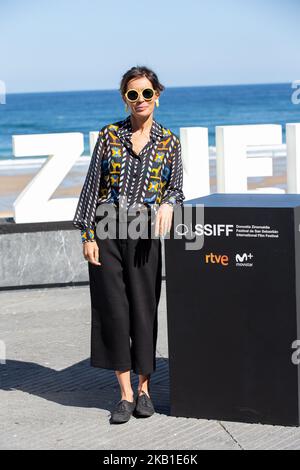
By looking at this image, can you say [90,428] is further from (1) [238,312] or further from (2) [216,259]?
(2) [216,259]

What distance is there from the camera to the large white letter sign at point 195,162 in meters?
9.79

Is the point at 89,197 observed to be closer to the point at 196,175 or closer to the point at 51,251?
the point at 51,251

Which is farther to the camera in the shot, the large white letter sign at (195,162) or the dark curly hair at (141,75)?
the large white letter sign at (195,162)

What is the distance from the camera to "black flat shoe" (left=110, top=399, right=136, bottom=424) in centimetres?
558

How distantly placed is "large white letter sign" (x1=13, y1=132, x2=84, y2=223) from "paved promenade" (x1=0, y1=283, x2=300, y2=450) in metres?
1.36

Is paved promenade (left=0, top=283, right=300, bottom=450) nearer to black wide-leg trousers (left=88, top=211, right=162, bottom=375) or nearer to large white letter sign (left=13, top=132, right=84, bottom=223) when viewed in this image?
black wide-leg trousers (left=88, top=211, right=162, bottom=375)

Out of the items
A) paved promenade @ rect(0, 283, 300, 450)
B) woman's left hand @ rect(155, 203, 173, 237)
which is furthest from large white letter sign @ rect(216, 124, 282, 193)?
woman's left hand @ rect(155, 203, 173, 237)

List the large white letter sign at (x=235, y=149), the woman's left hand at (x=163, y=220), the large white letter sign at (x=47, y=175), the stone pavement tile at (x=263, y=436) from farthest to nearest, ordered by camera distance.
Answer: the large white letter sign at (x=235, y=149) → the large white letter sign at (x=47, y=175) → the woman's left hand at (x=163, y=220) → the stone pavement tile at (x=263, y=436)

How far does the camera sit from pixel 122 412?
5621mm

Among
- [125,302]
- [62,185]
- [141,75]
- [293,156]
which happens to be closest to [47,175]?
[293,156]

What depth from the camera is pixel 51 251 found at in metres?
9.40

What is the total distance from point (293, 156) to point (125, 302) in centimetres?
484

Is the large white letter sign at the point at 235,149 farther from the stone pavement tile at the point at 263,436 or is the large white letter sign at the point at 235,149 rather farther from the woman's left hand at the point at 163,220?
the stone pavement tile at the point at 263,436

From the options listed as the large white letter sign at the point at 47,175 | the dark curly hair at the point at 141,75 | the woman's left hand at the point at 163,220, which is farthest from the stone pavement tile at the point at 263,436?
the large white letter sign at the point at 47,175
